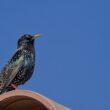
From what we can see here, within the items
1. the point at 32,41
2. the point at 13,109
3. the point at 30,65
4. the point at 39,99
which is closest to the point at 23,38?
the point at 32,41

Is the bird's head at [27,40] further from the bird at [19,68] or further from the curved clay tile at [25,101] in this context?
the curved clay tile at [25,101]

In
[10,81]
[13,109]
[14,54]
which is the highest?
[14,54]

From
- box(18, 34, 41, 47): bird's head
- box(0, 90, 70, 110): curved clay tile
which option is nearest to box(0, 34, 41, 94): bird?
box(18, 34, 41, 47): bird's head

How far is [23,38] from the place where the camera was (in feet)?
13.2

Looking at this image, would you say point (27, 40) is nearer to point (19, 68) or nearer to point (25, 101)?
point (19, 68)

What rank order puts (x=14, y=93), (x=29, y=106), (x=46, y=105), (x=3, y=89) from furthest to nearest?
(x=3, y=89) → (x=29, y=106) → (x=14, y=93) → (x=46, y=105)

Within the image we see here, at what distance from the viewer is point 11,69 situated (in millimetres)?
3686

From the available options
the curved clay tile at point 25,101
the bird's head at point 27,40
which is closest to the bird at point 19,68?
the bird's head at point 27,40

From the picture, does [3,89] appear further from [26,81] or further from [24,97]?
[24,97]

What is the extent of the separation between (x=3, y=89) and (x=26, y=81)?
1.06 ft

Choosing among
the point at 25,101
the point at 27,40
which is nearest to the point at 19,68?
the point at 27,40

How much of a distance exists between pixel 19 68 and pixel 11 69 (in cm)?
8

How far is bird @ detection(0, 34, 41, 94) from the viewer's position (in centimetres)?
357

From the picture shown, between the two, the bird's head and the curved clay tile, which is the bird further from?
the curved clay tile
